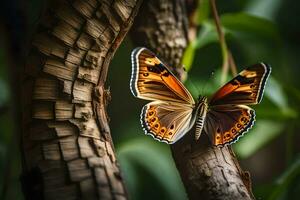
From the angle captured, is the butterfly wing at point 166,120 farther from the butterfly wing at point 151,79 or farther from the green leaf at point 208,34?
the green leaf at point 208,34

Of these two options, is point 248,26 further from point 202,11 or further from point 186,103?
point 186,103

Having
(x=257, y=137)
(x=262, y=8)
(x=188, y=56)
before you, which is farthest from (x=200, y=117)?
(x=262, y=8)

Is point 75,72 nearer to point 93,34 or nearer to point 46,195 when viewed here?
point 93,34

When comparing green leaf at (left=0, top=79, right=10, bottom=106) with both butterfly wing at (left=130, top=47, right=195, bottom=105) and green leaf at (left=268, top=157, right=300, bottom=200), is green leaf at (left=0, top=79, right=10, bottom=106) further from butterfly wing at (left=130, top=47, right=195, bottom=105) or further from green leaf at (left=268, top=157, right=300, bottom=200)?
green leaf at (left=268, top=157, right=300, bottom=200)

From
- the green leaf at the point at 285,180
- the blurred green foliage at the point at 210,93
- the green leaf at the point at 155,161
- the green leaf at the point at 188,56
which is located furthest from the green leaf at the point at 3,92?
the green leaf at the point at 285,180

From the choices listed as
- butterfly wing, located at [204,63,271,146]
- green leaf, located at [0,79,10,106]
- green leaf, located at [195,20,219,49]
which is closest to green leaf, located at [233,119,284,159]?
green leaf, located at [195,20,219,49]

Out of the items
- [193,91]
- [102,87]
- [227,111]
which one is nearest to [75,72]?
[102,87]

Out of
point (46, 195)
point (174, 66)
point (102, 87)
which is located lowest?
point (46, 195)
